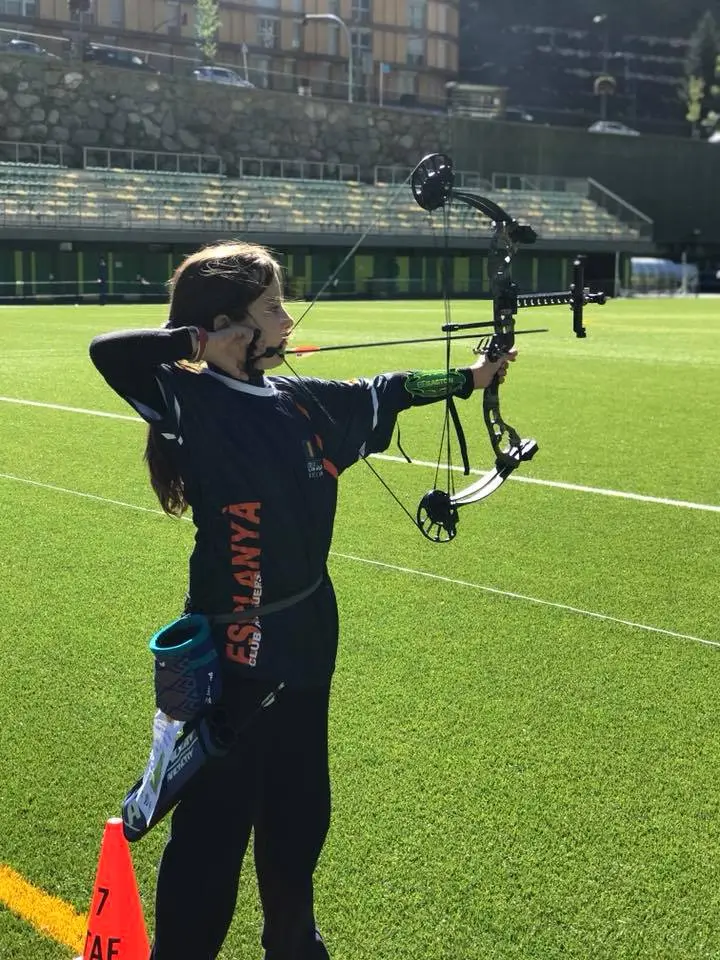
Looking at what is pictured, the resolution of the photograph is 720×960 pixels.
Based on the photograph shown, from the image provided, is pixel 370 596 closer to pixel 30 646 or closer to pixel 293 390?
pixel 30 646

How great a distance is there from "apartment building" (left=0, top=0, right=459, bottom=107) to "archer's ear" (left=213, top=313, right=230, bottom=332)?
212ft

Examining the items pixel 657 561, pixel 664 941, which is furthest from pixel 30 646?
pixel 657 561

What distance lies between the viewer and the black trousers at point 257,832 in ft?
8.10

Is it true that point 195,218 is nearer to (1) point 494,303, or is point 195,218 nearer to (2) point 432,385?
(1) point 494,303

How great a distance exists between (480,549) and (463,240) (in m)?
41.7

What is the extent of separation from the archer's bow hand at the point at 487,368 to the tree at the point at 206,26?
256ft

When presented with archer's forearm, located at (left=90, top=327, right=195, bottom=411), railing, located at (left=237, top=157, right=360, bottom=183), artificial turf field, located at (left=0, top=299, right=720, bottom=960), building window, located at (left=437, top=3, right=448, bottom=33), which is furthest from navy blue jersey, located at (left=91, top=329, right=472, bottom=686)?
building window, located at (left=437, top=3, right=448, bottom=33)

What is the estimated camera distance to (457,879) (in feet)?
10.8

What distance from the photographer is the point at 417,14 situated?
3666 inches

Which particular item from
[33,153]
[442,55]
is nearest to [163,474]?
[33,153]

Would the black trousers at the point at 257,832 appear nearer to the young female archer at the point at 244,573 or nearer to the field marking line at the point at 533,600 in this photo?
the young female archer at the point at 244,573

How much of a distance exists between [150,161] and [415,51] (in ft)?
162

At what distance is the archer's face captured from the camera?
2617mm

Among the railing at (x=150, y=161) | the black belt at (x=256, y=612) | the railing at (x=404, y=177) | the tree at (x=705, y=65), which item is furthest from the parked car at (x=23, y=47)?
the tree at (x=705, y=65)
